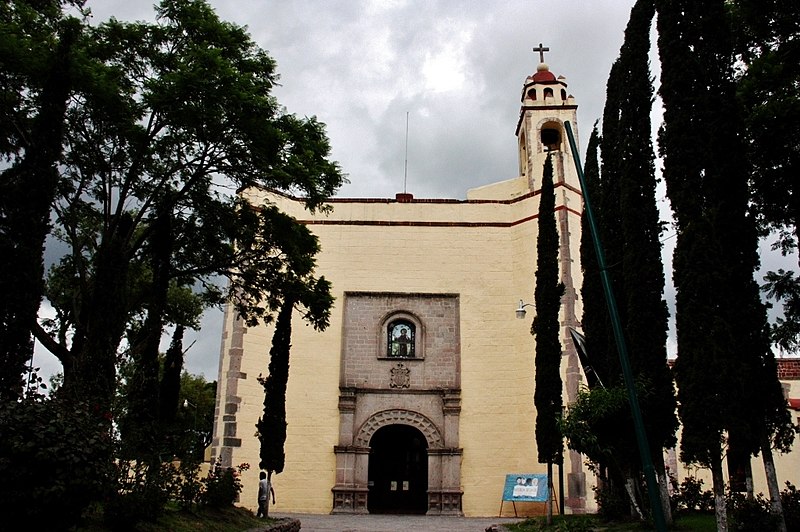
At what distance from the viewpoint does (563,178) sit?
20.6m

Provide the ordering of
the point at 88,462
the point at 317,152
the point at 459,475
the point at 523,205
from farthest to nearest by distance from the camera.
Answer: the point at 523,205 → the point at 459,475 → the point at 317,152 → the point at 88,462

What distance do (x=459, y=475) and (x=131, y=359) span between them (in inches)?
407

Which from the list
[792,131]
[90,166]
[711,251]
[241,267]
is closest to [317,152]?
[241,267]

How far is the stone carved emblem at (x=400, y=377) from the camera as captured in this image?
1969 centimetres

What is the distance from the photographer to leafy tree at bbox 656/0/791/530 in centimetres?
858

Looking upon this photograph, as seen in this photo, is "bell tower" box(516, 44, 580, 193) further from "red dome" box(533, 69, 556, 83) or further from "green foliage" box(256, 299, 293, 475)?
"green foliage" box(256, 299, 293, 475)

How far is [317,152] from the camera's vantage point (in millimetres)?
12789

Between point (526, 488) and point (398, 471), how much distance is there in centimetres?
455

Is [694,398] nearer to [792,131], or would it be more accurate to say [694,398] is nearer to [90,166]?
[792,131]

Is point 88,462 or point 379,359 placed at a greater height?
point 379,359

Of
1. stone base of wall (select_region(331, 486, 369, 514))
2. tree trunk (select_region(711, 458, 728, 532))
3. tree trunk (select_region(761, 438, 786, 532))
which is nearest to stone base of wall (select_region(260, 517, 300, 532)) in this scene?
stone base of wall (select_region(331, 486, 369, 514))

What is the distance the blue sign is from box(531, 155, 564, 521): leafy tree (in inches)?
138

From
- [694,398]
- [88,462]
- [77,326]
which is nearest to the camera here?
[88,462]

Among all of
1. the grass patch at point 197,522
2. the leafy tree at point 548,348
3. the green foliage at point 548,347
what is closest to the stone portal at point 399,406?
the leafy tree at point 548,348
